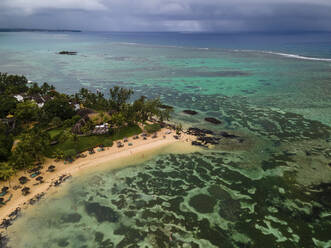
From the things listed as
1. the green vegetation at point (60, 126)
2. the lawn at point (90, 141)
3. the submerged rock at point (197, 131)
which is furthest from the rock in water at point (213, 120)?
the lawn at point (90, 141)

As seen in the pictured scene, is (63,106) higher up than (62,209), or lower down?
higher up

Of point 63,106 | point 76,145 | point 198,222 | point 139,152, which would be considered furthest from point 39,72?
point 198,222

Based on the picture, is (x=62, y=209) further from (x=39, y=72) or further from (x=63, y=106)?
(x=39, y=72)

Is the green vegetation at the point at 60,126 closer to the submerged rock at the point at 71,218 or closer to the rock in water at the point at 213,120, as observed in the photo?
the rock in water at the point at 213,120

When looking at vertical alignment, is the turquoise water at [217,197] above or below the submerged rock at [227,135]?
below

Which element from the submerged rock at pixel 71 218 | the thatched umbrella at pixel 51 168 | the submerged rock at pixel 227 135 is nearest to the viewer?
the submerged rock at pixel 71 218

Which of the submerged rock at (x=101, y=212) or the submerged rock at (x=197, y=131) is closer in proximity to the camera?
the submerged rock at (x=101, y=212)

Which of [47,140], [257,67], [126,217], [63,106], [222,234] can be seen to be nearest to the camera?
[222,234]
